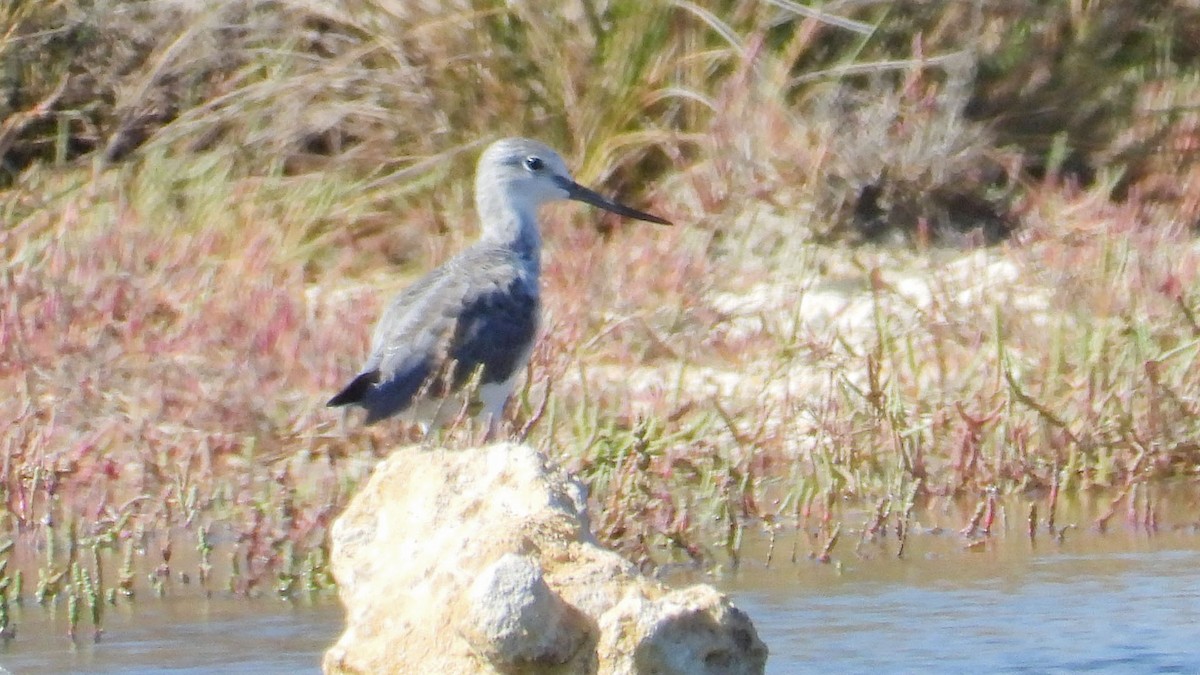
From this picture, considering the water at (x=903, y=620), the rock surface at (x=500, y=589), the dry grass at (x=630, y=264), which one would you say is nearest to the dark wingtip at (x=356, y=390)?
the dry grass at (x=630, y=264)

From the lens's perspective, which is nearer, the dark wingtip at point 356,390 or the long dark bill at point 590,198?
the dark wingtip at point 356,390

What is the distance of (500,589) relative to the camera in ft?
10.6

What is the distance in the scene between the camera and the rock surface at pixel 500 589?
10.6 ft

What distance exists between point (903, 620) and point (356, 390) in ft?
5.30

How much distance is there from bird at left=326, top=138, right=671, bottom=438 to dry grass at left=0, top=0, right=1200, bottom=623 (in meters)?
0.23

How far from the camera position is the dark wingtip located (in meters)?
5.49

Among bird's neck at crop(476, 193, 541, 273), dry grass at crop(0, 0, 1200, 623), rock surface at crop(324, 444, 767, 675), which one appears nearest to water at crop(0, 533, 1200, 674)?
dry grass at crop(0, 0, 1200, 623)

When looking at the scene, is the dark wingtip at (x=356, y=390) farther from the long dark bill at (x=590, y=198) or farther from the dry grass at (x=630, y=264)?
the long dark bill at (x=590, y=198)

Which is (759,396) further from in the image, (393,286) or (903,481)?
(393,286)

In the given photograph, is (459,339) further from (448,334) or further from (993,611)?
(993,611)

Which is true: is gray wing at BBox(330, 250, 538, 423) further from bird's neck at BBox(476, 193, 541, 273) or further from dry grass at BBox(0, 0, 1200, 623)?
bird's neck at BBox(476, 193, 541, 273)

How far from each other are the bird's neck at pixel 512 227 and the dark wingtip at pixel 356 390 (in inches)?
41.4

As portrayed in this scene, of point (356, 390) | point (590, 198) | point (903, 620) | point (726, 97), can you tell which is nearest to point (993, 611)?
point (903, 620)

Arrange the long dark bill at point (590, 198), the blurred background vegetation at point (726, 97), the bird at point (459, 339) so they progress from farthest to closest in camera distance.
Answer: the blurred background vegetation at point (726, 97), the long dark bill at point (590, 198), the bird at point (459, 339)
